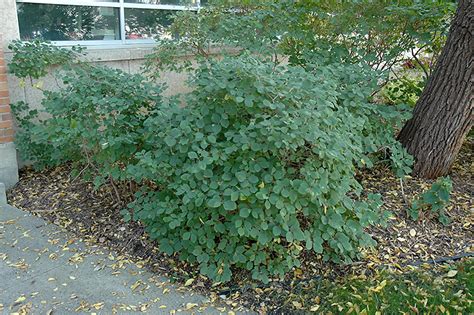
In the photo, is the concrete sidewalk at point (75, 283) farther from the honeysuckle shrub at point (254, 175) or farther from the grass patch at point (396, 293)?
the grass patch at point (396, 293)

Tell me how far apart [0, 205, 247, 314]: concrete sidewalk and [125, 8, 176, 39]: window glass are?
3.01 meters

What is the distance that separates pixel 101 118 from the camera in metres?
3.30

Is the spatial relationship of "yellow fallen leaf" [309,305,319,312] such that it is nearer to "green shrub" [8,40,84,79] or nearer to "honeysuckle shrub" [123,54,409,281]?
"honeysuckle shrub" [123,54,409,281]

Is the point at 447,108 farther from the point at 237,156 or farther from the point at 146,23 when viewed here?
the point at 146,23

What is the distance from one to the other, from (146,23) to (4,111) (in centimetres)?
229

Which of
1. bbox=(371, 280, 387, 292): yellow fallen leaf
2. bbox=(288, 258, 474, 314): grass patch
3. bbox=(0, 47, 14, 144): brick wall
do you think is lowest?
bbox=(288, 258, 474, 314): grass patch

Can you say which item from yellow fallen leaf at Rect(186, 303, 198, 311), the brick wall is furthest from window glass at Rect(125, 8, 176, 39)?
yellow fallen leaf at Rect(186, 303, 198, 311)

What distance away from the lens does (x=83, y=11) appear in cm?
491

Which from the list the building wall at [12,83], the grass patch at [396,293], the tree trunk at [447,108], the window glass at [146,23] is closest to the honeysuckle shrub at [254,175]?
the grass patch at [396,293]

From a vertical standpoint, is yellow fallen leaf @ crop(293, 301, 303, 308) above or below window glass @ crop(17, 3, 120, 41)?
below

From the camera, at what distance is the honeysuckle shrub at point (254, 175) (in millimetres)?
2508

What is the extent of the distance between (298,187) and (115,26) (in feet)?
12.1

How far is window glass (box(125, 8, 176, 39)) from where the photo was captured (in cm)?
540

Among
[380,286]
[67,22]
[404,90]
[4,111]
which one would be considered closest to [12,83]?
[4,111]
